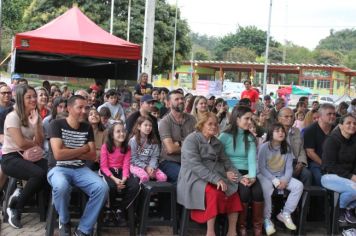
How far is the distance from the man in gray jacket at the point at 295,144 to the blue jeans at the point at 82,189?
262cm

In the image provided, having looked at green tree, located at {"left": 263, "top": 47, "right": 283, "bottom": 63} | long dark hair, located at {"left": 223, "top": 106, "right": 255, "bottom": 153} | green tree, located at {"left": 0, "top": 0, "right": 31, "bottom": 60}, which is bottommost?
long dark hair, located at {"left": 223, "top": 106, "right": 255, "bottom": 153}

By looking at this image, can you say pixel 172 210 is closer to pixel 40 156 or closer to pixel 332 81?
pixel 40 156

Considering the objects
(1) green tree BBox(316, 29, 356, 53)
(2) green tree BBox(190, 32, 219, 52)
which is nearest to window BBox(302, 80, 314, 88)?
(1) green tree BBox(316, 29, 356, 53)

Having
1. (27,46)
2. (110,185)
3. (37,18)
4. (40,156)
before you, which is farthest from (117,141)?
(37,18)

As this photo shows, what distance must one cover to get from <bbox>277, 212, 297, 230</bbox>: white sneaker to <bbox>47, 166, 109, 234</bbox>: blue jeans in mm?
2160

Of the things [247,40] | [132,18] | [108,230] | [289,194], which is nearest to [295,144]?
[289,194]

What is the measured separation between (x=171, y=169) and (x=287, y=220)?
60.0 inches

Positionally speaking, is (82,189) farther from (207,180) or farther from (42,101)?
(42,101)

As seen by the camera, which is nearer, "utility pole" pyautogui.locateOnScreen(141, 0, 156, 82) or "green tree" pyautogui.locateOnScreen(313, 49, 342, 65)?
"utility pole" pyautogui.locateOnScreen(141, 0, 156, 82)

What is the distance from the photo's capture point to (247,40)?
80812 millimetres

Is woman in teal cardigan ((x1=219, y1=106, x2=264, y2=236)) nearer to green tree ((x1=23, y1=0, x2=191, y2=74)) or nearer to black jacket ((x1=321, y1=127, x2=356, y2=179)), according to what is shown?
black jacket ((x1=321, y1=127, x2=356, y2=179))

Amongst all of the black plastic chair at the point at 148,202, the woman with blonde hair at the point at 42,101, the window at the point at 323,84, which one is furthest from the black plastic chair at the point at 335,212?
the window at the point at 323,84

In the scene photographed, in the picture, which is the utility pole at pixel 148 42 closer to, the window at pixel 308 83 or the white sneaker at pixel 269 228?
the white sneaker at pixel 269 228

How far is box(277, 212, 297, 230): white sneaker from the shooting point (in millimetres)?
5918
